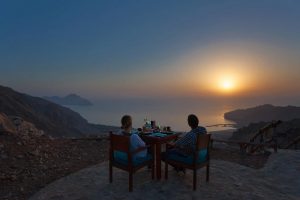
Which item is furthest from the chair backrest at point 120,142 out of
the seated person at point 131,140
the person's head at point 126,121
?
the person's head at point 126,121

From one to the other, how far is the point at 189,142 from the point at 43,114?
91461mm

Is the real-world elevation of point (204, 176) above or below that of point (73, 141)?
below

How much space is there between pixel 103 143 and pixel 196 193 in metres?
6.01

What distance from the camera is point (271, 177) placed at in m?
7.37

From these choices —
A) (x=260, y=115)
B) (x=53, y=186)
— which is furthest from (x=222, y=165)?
(x=260, y=115)

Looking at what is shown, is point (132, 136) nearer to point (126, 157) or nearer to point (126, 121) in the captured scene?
point (126, 121)

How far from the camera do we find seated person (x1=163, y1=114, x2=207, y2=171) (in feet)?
19.8

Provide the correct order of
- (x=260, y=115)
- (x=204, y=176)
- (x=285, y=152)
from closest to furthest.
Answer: (x=204, y=176)
(x=285, y=152)
(x=260, y=115)

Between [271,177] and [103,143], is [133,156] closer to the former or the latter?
[271,177]

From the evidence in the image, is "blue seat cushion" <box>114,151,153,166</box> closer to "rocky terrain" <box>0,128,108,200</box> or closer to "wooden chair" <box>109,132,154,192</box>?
"wooden chair" <box>109,132,154,192</box>

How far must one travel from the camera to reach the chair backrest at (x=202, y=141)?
5.78m

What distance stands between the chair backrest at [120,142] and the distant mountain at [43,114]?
44603mm

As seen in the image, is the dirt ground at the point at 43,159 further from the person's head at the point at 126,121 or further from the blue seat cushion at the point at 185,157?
the blue seat cushion at the point at 185,157

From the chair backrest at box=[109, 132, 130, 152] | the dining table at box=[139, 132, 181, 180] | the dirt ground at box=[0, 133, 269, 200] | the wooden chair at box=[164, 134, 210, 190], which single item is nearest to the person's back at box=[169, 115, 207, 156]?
the wooden chair at box=[164, 134, 210, 190]
